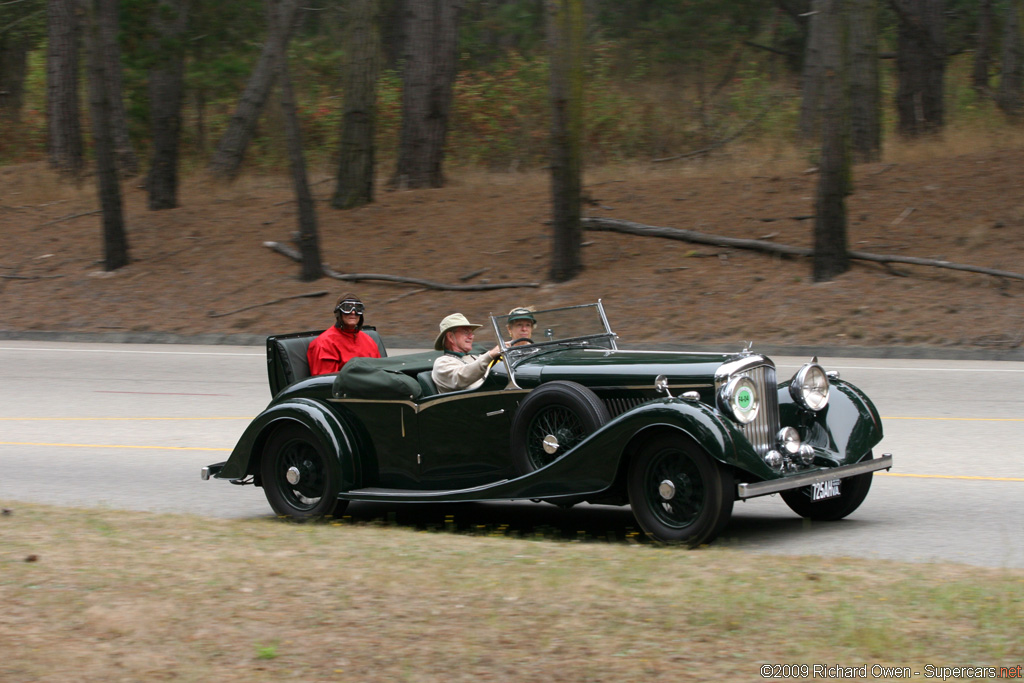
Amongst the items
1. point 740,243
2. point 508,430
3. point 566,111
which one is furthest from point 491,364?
point 740,243

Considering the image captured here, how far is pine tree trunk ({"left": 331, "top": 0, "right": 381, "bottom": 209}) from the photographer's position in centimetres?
2536

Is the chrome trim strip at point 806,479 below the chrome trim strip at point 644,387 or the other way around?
below

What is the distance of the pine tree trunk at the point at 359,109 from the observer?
25.4 meters

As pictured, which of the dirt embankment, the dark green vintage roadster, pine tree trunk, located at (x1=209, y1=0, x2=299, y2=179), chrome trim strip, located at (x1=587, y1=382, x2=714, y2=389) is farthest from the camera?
pine tree trunk, located at (x1=209, y1=0, x2=299, y2=179)

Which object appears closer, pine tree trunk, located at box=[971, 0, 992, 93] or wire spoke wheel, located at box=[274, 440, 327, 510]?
wire spoke wheel, located at box=[274, 440, 327, 510]

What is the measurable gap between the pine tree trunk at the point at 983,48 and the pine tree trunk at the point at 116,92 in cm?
2088

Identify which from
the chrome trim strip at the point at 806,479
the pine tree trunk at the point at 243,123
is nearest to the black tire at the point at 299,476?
the chrome trim strip at the point at 806,479

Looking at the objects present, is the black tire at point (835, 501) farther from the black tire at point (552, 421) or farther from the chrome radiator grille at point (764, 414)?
the black tire at point (552, 421)

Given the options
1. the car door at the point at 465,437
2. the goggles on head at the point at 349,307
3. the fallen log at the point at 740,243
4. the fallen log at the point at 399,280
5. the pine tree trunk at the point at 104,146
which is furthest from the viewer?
the pine tree trunk at the point at 104,146

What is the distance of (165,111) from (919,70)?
16783mm

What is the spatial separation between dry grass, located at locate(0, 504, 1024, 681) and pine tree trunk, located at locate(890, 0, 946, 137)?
22.5 meters

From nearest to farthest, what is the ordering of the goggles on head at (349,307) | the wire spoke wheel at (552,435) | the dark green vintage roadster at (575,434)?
the dark green vintage roadster at (575,434) → the wire spoke wheel at (552,435) → the goggles on head at (349,307)

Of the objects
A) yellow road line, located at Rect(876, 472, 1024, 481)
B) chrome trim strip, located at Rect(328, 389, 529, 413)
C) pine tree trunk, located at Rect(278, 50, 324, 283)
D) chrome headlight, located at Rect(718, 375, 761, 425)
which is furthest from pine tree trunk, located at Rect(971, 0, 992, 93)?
chrome trim strip, located at Rect(328, 389, 529, 413)

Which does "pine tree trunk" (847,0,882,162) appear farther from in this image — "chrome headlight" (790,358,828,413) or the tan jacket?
the tan jacket
